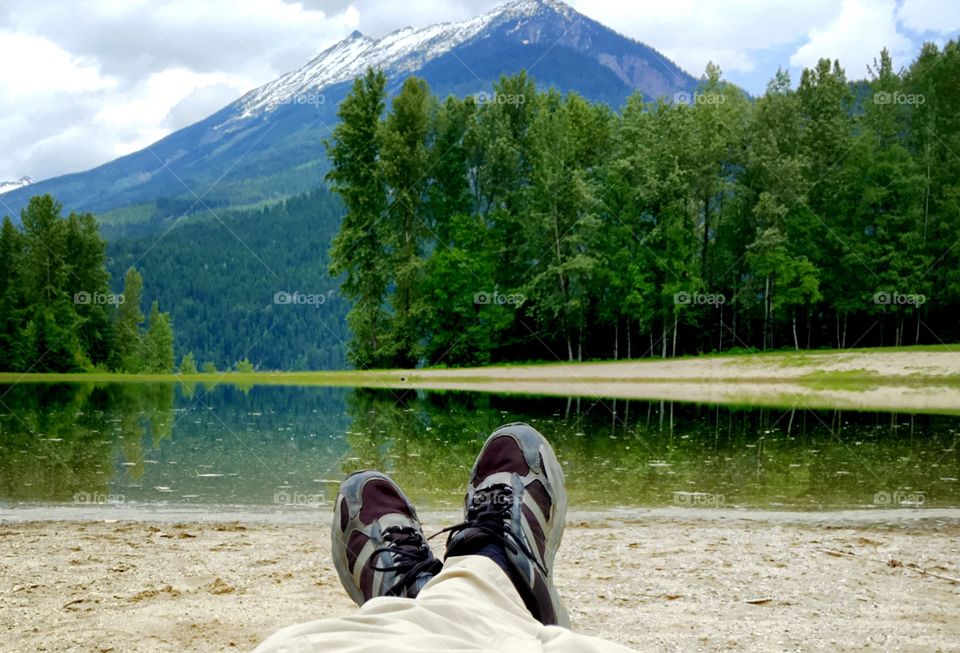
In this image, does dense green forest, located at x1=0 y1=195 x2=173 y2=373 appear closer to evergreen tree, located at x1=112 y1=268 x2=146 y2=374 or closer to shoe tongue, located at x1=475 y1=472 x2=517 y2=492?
evergreen tree, located at x1=112 y1=268 x2=146 y2=374

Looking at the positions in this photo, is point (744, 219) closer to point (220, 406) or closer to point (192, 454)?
point (220, 406)

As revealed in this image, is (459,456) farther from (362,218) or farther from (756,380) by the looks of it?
(362,218)

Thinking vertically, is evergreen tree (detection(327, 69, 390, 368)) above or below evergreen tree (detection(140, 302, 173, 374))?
above

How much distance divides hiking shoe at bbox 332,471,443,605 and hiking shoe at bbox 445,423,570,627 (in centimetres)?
25

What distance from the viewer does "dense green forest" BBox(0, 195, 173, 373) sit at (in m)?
46.9

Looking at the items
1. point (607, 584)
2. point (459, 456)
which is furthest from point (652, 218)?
point (607, 584)

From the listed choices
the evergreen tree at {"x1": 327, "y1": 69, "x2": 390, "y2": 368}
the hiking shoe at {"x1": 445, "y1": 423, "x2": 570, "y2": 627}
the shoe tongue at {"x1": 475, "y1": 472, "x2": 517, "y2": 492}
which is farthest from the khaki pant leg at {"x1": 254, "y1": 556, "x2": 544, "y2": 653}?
the evergreen tree at {"x1": 327, "y1": 69, "x2": 390, "y2": 368}

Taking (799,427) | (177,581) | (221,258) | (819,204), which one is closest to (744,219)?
(819,204)

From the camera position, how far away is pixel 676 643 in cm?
341

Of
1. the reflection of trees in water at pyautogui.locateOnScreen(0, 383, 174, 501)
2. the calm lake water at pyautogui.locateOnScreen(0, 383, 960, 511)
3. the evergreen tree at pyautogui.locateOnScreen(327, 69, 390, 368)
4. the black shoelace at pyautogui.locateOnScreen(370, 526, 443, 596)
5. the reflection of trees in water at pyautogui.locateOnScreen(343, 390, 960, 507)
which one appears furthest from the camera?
the evergreen tree at pyautogui.locateOnScreen(327, 69, 390, 368)

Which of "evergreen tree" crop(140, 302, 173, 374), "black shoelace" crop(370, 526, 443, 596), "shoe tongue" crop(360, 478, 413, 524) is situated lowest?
"evergreen tree" crop(140, 302, 173, 374)

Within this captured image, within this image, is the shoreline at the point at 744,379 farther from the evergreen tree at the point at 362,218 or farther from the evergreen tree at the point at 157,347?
the evergreen tree at the point at 157,347

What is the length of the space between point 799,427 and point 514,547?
43.4 ft

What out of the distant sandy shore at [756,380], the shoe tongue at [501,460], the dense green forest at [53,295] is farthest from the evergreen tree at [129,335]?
the shoe tongue at [501,460]
